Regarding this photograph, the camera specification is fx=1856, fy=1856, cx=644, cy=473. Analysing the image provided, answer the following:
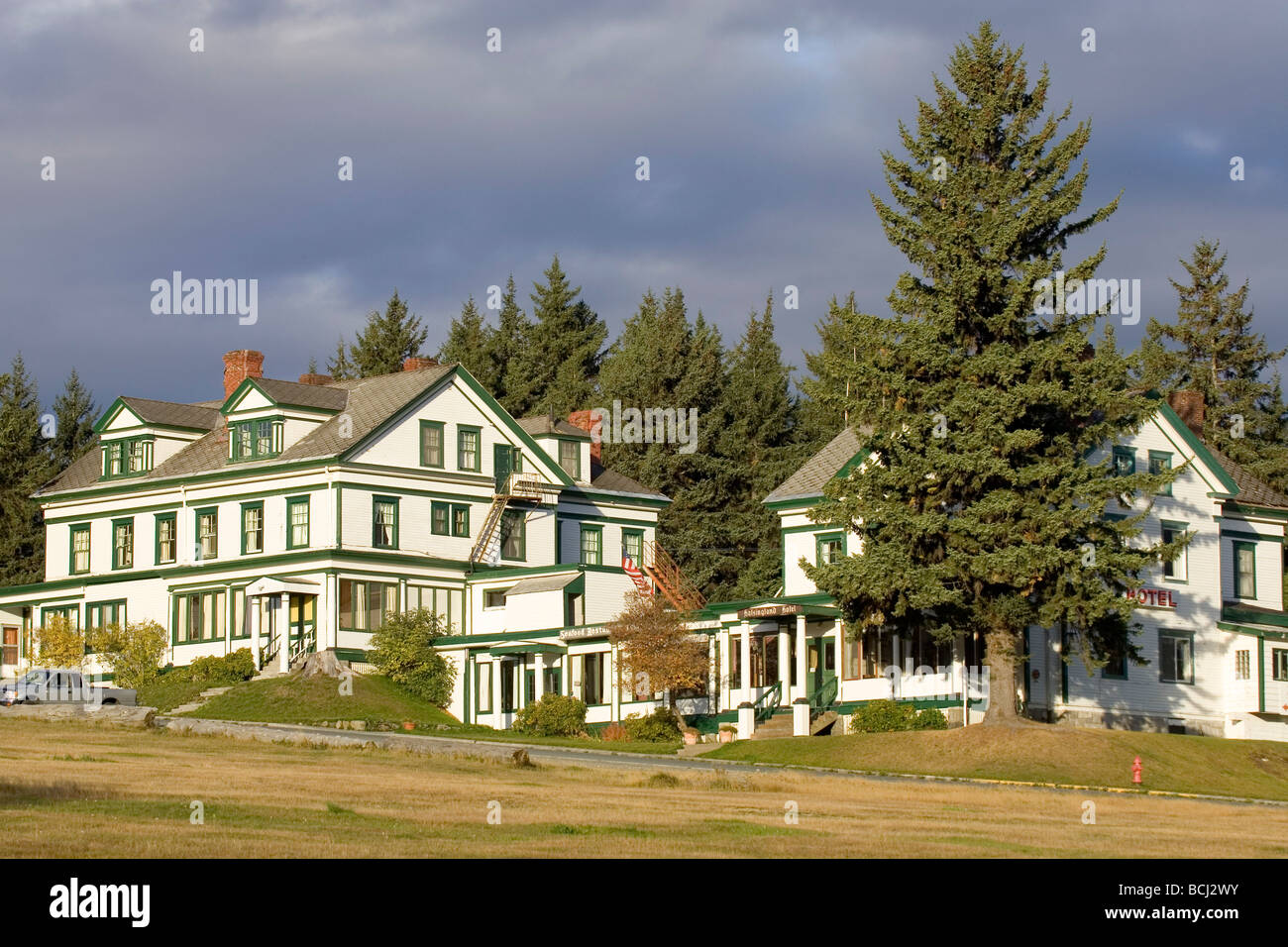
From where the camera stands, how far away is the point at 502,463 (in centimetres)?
7319

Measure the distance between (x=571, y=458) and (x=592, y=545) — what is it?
147 inches

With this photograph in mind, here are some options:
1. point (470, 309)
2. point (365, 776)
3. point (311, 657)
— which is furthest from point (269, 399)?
point (470, 309)

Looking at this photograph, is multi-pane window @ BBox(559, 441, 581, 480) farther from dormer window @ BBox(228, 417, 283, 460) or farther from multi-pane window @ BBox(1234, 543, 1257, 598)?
multi-pane window @ BBox(1234, 543, 1257, 598)

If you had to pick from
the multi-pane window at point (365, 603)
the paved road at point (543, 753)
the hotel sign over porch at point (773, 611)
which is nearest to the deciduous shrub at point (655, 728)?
the hotel sign over porch at point (773, 611)

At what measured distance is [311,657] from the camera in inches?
2527

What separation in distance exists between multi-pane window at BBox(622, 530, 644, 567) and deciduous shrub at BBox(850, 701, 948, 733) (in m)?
25.1

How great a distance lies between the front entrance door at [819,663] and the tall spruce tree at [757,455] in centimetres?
2750

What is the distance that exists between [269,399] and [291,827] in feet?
156

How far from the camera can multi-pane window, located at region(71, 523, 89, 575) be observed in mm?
75312

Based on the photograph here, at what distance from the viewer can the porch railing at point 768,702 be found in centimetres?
5681

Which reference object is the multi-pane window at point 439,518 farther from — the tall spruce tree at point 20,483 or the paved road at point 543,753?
the tall spruce tree at point 20,483

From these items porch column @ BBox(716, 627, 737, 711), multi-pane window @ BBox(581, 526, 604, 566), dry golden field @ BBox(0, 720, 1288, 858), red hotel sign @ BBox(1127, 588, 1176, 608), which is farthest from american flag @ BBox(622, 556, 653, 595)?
dry golden field @ BBox(0, 720, 1288, 858)

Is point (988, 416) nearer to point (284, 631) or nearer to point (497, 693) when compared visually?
point (497, 693)

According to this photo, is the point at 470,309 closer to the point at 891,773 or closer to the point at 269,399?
Answer: the point at 269,399
